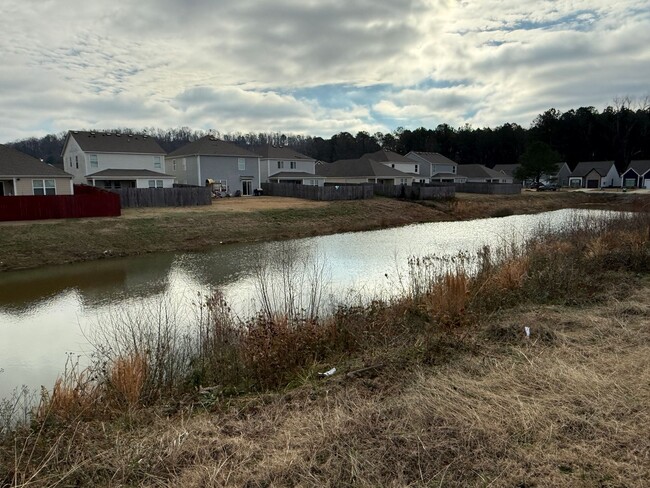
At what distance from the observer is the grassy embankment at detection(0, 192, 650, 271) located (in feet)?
65.2

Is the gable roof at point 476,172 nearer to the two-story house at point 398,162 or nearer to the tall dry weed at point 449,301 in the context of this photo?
the two-story house at point 398,162

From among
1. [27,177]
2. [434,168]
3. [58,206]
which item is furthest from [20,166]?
[434,168]

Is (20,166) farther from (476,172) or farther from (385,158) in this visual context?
(476,172)

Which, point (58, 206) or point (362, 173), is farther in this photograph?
point (362, 173)

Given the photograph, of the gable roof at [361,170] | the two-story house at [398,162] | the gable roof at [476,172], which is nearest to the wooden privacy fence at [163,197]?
the gable roof at [361,170]

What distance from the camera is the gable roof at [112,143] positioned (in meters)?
39.0

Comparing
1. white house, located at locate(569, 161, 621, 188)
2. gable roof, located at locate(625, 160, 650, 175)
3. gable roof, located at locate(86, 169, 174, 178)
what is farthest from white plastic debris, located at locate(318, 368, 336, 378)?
gable roof, located at locate(625, 160, 650, 175)

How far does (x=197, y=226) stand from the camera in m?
26.0

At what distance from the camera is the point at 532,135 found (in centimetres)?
9262

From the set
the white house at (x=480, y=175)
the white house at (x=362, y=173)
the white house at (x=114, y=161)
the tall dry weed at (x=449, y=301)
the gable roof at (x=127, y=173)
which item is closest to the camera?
the tall dry weed at (x=449, y=301)

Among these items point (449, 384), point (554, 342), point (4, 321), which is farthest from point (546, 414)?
point (4, 321)

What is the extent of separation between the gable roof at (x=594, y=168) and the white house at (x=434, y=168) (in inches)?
1012

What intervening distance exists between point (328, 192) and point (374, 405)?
117ft

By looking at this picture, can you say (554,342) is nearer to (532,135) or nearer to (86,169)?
(86,169)
